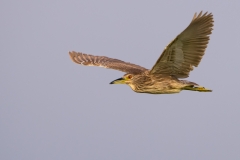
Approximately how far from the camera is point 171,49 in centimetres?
1459

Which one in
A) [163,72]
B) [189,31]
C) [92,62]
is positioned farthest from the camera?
[92,62]

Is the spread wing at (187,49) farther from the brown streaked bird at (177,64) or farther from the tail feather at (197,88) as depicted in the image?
the tail feather at (197,88)

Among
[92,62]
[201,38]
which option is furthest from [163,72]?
[92,62]

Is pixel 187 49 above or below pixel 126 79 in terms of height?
above

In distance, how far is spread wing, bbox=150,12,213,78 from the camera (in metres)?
14.6

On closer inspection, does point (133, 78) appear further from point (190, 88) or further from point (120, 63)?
point (120, 63)

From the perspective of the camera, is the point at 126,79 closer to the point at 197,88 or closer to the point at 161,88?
the point at 161,88

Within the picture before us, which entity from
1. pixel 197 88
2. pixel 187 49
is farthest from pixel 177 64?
pixel 197 88

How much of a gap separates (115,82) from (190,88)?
203cm

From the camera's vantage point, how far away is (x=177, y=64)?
15.4 meters

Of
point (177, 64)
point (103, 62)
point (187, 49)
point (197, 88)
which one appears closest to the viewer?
point (187, 49)

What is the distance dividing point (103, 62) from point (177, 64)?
424cm

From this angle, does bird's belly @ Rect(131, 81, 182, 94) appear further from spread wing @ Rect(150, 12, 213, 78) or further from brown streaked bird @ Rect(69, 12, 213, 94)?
spread wing @ Rect(150, 12, 213, 78)

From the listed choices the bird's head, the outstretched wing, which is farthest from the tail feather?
the outstretched wing
